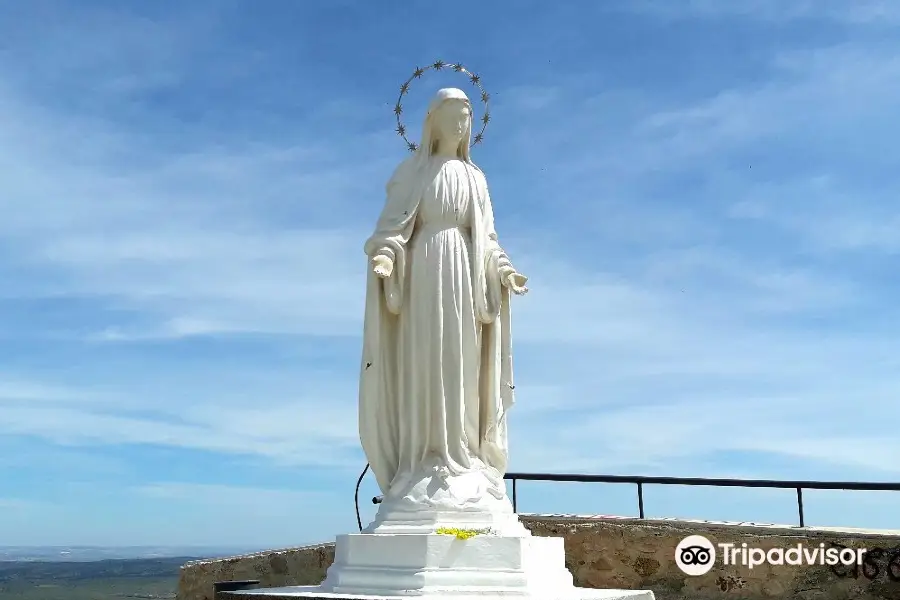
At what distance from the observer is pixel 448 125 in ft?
28.5

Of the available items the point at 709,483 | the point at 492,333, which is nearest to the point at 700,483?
the point at 709,483

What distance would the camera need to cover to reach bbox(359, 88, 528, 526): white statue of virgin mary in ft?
26.8

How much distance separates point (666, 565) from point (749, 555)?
872mm

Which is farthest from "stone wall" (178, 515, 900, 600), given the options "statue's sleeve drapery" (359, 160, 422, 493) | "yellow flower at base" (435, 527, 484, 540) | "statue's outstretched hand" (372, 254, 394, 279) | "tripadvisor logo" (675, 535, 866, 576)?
"statue's outstretched hand" (372, 254, 394, 279)

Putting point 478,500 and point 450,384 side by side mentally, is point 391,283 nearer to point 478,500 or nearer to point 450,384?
point 450,384

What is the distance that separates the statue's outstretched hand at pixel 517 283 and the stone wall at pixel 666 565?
370 cm

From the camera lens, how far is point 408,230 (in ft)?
28.0

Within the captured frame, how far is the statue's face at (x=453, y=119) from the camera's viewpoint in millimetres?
8648

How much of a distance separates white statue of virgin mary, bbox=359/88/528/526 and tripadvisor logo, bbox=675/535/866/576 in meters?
3.20

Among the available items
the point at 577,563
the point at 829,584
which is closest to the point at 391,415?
the point at 577,563

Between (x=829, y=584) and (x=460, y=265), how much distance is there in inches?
201

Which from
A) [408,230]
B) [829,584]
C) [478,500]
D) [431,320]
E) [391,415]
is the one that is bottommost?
[829,584]

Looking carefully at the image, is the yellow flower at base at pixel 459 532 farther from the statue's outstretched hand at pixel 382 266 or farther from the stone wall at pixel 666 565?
the stone wall at pixel 666 565

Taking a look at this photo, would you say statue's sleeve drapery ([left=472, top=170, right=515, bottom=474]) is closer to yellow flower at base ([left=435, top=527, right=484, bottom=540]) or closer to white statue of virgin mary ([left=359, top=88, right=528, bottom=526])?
white statue of virgin mary ([left=359, top=88, right=528, bottom=526])
